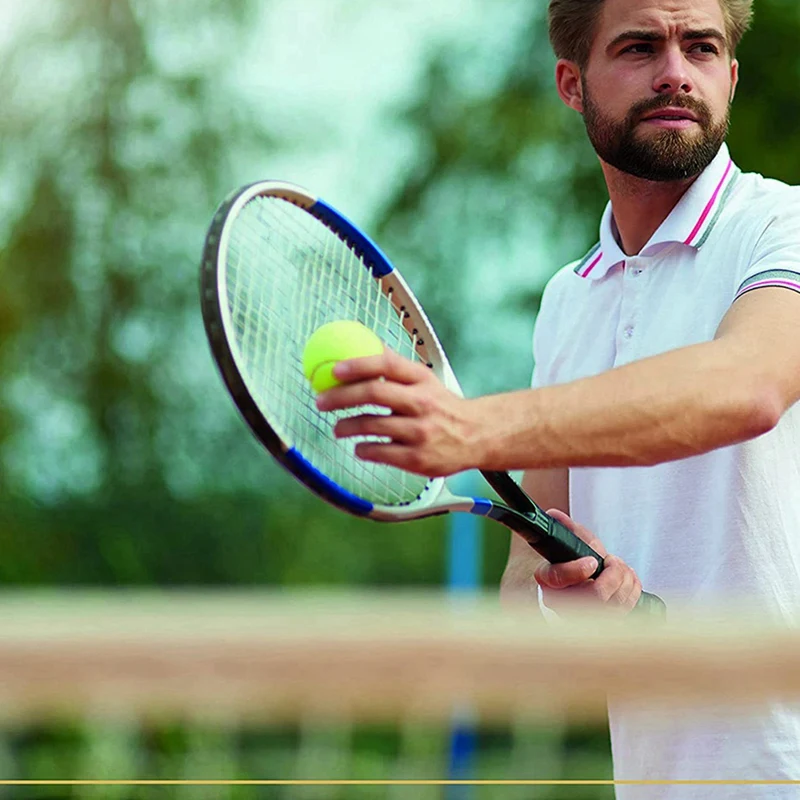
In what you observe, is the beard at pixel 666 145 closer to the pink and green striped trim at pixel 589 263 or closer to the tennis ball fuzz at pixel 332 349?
the pink and green striped trim at pixel 589 263

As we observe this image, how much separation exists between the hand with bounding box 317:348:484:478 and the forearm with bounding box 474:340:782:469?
3 centimetres

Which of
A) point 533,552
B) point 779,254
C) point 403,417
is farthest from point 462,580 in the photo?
point 403,417

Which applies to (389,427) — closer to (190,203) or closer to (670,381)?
(670,381)

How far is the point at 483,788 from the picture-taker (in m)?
5.18

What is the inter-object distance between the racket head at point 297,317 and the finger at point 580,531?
0.49 ft

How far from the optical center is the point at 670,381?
1.40m

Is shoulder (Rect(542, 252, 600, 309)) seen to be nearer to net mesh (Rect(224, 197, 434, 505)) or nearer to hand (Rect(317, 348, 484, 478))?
net mesh (Rect(224, 197, 434, 505))

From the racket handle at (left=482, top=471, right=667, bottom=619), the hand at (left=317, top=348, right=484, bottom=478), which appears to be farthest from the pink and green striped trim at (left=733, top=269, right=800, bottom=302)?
the hand at (left=317, top=348, right=484, bottom=478)

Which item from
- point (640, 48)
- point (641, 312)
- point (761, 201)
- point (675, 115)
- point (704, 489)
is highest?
point (640, 48)

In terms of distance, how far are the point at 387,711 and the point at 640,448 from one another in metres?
0.45

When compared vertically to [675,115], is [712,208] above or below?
below

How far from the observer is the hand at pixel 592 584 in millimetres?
1709

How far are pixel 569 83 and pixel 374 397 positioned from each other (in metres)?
Result: 1.01

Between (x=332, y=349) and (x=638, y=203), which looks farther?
(x=638, y=203)
